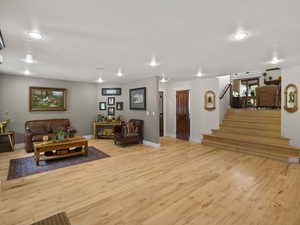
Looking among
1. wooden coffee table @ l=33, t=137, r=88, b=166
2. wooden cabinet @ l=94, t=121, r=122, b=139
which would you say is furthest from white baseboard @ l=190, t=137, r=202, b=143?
wooden coffee table @ l=33, t=137, r=88, b=166

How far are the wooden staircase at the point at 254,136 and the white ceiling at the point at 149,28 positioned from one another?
7.65ft

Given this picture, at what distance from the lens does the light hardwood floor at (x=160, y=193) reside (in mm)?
1929

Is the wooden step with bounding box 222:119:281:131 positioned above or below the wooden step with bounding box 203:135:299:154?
above

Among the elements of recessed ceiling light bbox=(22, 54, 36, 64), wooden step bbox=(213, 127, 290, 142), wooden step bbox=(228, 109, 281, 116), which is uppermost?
recessed ceiling light bbox=(22, 54, 36, 64)

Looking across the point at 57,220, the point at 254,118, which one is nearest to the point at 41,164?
the point at 57,220

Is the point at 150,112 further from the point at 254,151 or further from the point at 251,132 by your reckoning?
the point at 251,132

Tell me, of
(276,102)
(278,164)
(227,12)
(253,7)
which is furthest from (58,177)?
(276,102)

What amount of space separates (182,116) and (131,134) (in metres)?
2.51

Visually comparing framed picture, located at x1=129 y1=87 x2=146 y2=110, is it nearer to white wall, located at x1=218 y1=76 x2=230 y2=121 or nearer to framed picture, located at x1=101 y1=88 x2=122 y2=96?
framed picture, located at x1=101 y1=88 x2=122 y2=96

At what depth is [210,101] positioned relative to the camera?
228 inches

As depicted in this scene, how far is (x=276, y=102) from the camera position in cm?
634

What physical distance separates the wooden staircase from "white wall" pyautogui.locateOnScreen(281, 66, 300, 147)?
0.60ft

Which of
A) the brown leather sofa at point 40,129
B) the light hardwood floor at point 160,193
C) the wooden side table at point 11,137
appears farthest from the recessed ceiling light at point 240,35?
the wooden side table at point 11,137

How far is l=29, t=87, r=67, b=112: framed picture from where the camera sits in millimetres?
5418
